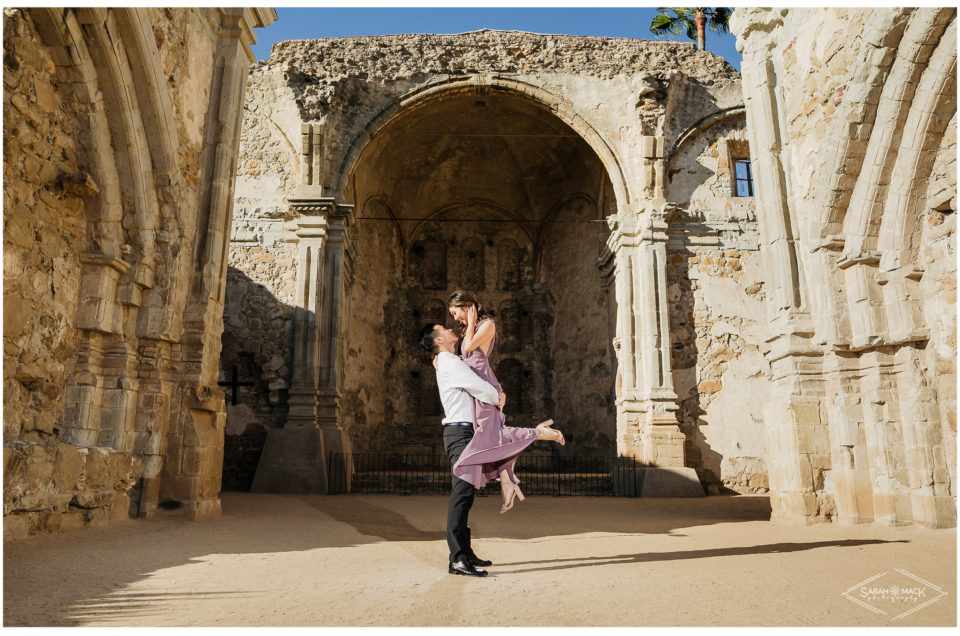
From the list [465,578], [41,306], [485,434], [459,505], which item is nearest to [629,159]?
[485,434]

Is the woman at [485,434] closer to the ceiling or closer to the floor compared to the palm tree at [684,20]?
closer to the floor

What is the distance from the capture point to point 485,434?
12.4ft

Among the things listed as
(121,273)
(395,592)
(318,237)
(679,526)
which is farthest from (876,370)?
(318,237)

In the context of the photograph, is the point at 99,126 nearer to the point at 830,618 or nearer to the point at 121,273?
the point at 121,273

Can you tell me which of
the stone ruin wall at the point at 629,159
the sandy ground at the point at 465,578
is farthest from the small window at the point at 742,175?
the sandy ground at the point at 465,578

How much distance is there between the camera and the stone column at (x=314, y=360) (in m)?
11.3

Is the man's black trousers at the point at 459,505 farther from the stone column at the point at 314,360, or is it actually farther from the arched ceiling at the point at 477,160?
the arched ceiling at the point at 477,160

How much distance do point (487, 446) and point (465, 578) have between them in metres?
0.73

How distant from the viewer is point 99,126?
5777 millimetres

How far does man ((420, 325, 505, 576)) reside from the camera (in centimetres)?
373

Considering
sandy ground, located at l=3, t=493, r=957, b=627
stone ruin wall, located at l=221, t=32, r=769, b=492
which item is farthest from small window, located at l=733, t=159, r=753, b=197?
sandy ground, located at l=3, t=493, r=957, b=627

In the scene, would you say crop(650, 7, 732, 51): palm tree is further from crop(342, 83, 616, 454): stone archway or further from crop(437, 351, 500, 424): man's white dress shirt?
crop(437, 351, 500, 424): man's white dress shirt

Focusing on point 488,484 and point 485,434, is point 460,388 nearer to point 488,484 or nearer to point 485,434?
point 485,434

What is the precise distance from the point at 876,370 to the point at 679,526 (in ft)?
7.76
